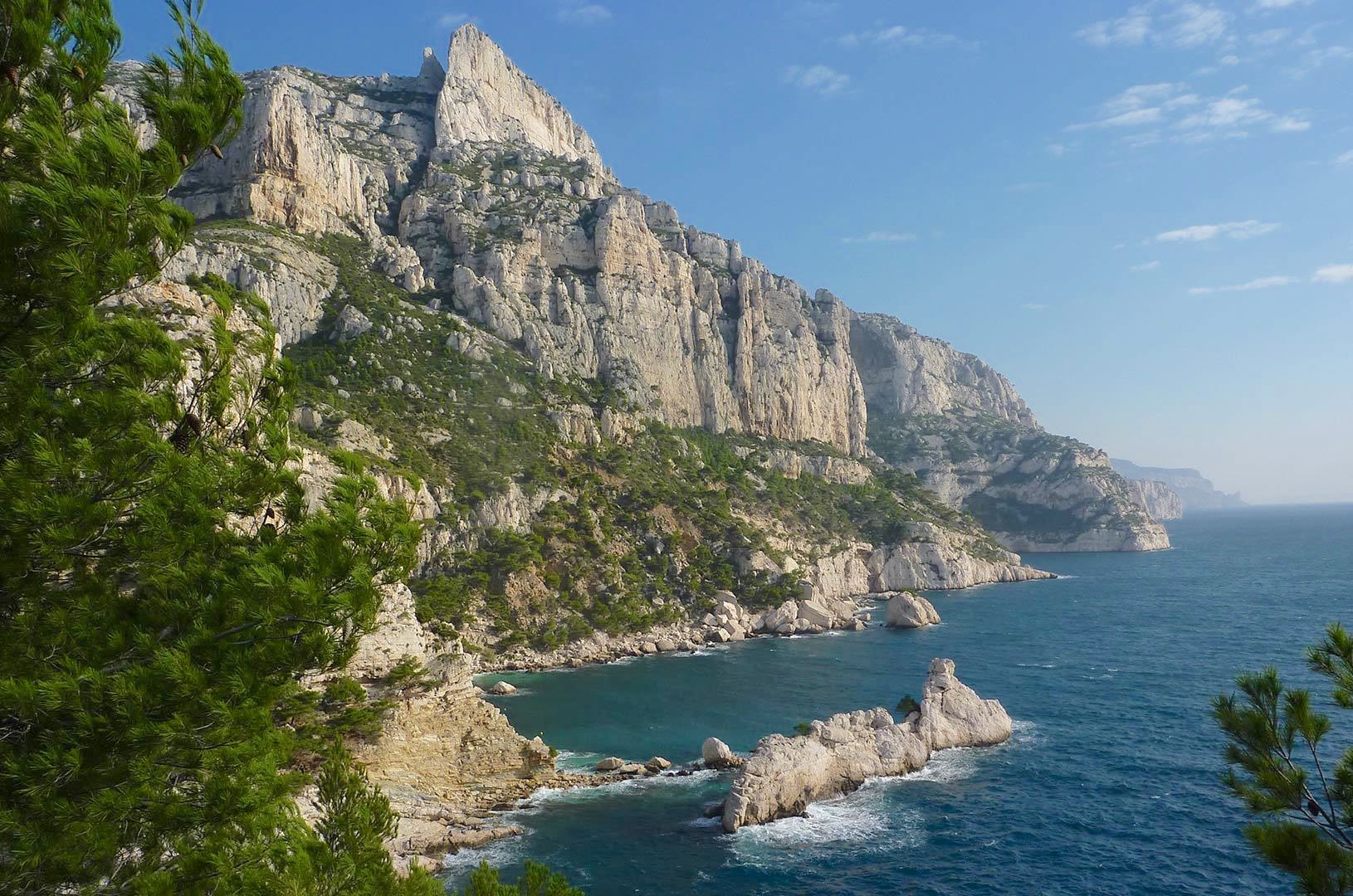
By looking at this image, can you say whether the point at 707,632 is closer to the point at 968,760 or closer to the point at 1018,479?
the point at 968,760

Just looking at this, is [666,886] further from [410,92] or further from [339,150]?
[410,92]

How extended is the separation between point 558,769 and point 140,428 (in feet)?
120

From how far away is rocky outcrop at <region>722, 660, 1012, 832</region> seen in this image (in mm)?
34094

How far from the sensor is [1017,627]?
257ft

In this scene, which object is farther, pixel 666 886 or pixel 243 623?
pixel 666 886

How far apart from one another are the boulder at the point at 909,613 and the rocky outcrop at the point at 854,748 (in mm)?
37404

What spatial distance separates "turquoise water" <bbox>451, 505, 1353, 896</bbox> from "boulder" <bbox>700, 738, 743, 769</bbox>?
1.62 m

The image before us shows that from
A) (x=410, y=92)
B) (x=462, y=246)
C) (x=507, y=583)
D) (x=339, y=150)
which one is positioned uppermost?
(x=410, y=92)

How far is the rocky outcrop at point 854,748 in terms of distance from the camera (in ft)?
112

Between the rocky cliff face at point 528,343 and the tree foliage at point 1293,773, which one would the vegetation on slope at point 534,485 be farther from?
the tree foliage at point 1293,773

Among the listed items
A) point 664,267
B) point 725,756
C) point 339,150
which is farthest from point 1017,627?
point 339,150

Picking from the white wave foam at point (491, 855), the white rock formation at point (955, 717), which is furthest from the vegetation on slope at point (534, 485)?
the white rock formation at point (955, 717)

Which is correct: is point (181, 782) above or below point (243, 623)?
below

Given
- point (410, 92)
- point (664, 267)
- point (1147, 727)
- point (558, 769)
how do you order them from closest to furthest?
1. point (558, 769)
2. point (1147, 727)
3. point (664, 267)
4. point (410, 92)
